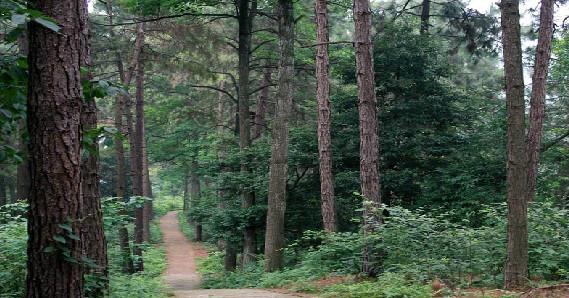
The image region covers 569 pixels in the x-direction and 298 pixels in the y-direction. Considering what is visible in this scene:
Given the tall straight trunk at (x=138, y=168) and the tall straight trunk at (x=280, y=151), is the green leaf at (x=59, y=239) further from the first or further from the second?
the tall straight trunk at (x=138, y=168)

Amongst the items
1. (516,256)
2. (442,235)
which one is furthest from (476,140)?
(516,256)

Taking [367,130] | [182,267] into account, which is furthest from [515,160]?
[182,267]

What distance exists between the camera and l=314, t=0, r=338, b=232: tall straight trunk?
11.5 m

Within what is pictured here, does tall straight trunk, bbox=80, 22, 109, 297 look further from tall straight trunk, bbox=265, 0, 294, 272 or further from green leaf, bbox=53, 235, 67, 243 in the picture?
tall straight trunk, bbox=265, 0, 294, 272

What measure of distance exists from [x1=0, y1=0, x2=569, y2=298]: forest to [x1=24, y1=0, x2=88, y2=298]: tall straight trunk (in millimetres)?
11

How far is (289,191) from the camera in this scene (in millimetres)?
15609

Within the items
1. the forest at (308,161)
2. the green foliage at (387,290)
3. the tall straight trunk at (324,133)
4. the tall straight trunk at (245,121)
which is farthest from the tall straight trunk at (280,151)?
the green foliage at (387,290)

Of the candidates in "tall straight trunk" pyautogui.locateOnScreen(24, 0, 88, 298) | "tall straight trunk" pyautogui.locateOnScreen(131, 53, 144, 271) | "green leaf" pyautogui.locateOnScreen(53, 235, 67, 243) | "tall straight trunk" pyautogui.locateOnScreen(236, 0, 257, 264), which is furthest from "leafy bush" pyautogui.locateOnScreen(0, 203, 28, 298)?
"tall straight trunk" pyautogui.locateOnScreen(131, 53, 144, 271)

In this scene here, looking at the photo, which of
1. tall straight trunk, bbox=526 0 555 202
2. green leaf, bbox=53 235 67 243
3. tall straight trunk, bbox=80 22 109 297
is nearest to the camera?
green leaf, bbox=53 235 67 243

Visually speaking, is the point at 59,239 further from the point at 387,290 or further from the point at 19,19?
the point at 387,290

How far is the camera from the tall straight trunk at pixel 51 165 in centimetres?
353

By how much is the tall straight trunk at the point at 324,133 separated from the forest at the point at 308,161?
0.05 m

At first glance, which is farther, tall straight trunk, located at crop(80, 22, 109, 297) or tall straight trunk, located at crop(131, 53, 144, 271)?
tall straight trunk, located at crop(131, 53, 144, 271)

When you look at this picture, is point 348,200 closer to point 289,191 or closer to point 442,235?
point 289,191
